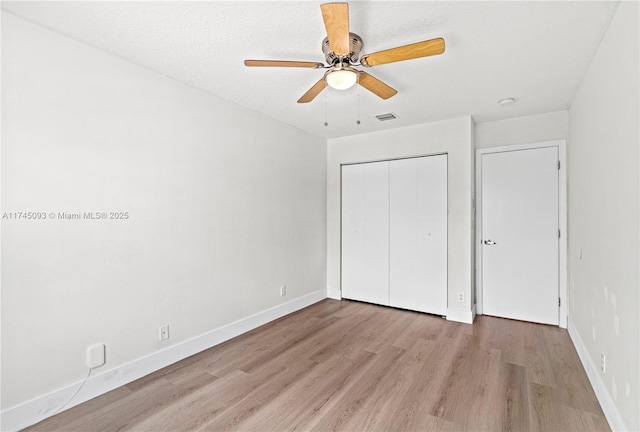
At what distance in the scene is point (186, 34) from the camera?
6.69 ft

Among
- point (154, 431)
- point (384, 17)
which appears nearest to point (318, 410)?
point (154, 431)

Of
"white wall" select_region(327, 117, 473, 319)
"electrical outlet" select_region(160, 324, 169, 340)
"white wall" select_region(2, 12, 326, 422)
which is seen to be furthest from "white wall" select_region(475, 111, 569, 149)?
"electrical outlet" select_region(160, 324, 169, 340)

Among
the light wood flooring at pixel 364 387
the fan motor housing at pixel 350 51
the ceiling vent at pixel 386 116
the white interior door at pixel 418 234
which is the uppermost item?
the ceiling vent at pixel 386 116

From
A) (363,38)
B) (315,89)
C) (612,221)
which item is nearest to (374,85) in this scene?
(363,38)

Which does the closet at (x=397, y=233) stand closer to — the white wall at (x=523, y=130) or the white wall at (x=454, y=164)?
the white wall at (x=454, y=164)

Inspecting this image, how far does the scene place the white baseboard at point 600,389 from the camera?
1.75 meters

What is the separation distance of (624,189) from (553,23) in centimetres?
108

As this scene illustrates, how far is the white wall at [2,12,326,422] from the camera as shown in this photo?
1888mm

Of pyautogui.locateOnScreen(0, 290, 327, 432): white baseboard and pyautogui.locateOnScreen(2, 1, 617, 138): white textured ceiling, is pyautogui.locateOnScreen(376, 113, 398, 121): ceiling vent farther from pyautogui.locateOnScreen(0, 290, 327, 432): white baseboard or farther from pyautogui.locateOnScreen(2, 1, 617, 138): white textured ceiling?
pyautogui.locateOnScreen(0, 290, 327, 432): white baseboard

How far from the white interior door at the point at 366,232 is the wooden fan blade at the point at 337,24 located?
2.74m

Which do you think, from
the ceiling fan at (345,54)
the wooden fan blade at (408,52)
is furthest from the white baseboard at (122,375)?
the wooden fan blade at (408,52)

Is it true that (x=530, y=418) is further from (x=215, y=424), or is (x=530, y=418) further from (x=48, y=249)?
(x=48, y=249)

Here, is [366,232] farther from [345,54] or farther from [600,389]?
[345,54]

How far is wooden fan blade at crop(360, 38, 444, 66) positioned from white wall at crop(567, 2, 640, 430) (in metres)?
0.93
